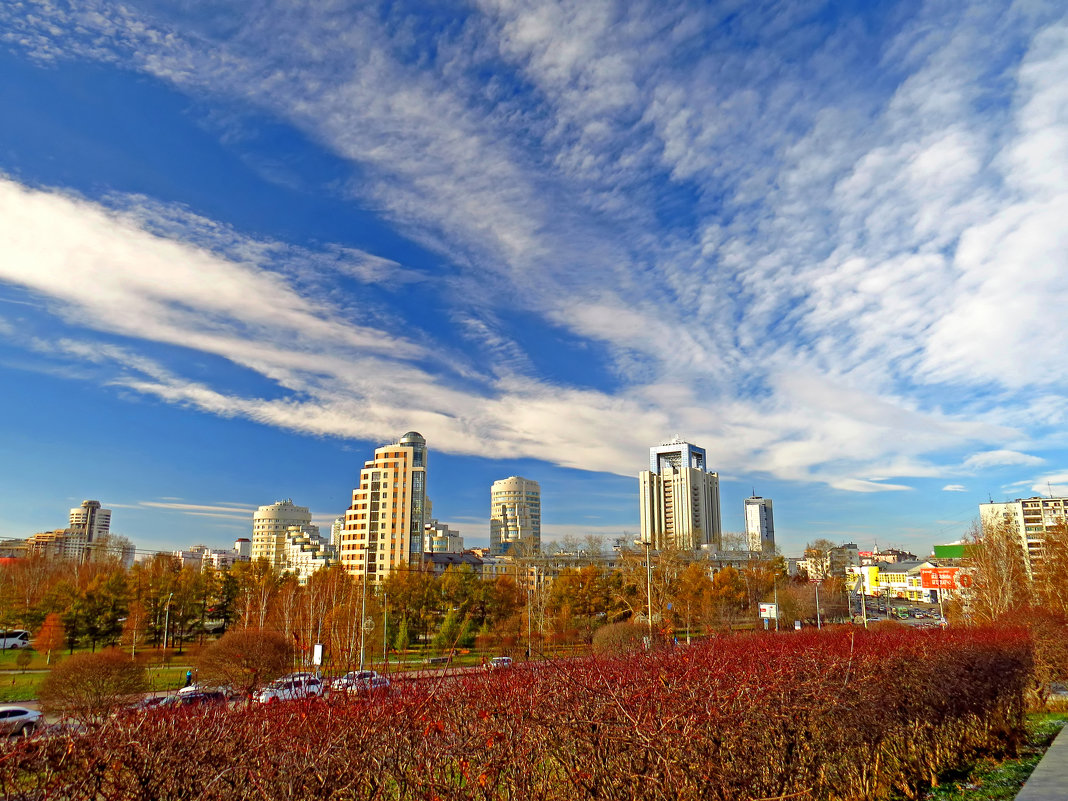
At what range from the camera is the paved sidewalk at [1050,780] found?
8445 millimetres

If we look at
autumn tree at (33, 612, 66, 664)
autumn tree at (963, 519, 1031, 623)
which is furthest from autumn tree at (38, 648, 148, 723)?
autumn tree at (963, 519, 1031, 623)

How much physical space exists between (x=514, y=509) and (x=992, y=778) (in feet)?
535

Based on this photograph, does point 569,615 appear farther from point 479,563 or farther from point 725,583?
point 479,563

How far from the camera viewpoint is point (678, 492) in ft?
571

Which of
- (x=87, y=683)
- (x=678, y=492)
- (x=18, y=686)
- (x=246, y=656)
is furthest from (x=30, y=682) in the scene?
(x=678, y=492)

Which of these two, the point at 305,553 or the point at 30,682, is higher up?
the point at 305,553

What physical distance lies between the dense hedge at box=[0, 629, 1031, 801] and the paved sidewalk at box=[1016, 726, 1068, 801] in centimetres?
146

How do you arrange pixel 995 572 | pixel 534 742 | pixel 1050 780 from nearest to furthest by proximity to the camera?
pixel 534 742
pixel 1050 780
pixel 995 572

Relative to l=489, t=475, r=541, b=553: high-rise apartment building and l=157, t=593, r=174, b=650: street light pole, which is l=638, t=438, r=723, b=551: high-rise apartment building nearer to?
l=489, t=475, r=541, b=553: high-rise apartment building

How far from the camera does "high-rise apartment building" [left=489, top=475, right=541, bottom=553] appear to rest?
168250mm

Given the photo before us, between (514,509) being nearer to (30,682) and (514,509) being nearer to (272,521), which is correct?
(272,521)

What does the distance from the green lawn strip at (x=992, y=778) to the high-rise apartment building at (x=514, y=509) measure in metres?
155

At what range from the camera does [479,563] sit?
10069 centimetres

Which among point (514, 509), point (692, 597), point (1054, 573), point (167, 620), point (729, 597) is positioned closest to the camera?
point (1054, 573)
